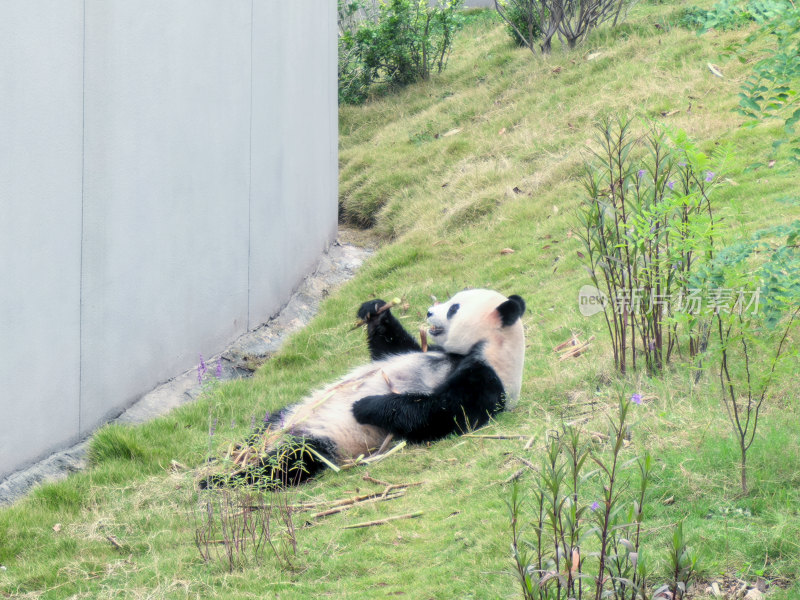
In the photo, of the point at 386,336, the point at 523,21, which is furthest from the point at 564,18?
the point at 386,336

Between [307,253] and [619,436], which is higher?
[619,436]

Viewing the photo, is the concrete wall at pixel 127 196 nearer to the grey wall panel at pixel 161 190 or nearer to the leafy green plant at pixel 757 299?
the grey wall panel at pixel 161 190

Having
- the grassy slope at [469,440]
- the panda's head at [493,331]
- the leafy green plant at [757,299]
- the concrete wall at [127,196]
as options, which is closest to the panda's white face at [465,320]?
the panda's head at [493,331]

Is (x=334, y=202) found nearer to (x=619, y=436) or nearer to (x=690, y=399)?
(x=690, y=399)

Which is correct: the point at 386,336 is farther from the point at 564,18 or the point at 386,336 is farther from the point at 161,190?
the point at 564,18

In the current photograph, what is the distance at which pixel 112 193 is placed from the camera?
17.8 feet

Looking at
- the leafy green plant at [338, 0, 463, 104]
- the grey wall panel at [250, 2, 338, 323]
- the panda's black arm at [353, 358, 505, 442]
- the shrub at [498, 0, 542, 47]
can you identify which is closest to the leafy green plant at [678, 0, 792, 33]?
the panda's black arm at [353, 358, 505, 442]

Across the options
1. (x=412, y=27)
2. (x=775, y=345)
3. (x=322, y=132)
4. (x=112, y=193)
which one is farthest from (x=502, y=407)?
(x=412, y=27)

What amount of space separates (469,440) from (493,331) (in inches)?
28.4

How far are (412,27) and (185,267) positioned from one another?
407 inches

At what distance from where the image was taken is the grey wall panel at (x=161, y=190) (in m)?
5.29

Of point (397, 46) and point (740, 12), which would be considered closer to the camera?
point (740, 12)

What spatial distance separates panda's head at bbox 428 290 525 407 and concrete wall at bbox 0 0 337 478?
2.21 m

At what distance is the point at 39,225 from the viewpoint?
473 cm
